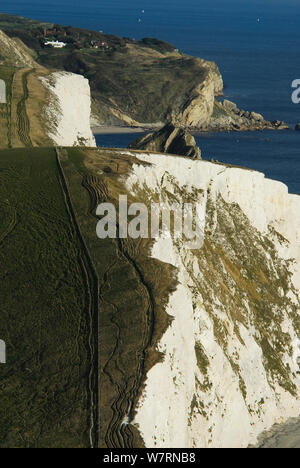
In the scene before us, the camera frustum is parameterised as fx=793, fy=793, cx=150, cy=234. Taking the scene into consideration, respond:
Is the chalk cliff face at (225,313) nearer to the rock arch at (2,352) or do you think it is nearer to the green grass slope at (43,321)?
the green grass slope at (43,321)

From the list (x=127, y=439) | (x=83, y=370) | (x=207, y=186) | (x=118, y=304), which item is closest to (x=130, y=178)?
(x=207, y=186)

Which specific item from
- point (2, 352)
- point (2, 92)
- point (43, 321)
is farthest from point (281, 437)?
point (2, 92)

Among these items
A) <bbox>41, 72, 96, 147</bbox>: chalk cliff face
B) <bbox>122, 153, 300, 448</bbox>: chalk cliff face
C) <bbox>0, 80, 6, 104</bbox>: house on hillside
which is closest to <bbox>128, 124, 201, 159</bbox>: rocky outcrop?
<bbox>41, 72, 96, 147</bbox>: chalk cliff face

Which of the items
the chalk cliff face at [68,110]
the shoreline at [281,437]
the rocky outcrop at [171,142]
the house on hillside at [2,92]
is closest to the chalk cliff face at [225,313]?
the shoreline at [281,437]

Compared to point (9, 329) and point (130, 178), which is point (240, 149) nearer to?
point (130, 178)

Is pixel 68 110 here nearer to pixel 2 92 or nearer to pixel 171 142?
pixel 2 92

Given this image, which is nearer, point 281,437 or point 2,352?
point 2,352

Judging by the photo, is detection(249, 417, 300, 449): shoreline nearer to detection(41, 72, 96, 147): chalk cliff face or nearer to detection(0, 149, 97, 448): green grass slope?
detection(0, 149, 97, 448): green grass slope
